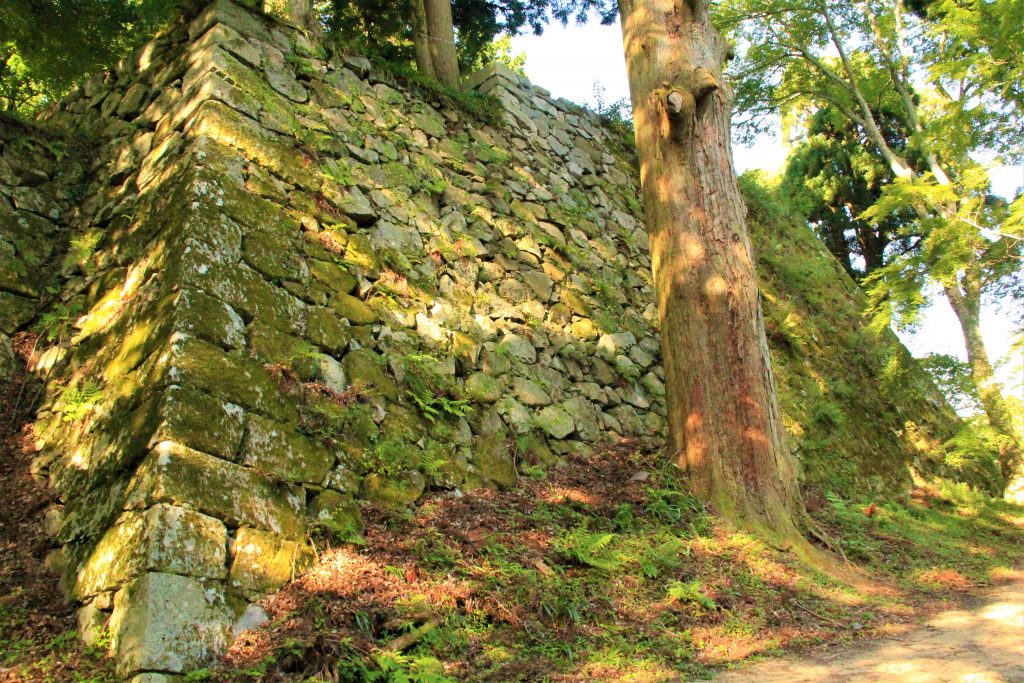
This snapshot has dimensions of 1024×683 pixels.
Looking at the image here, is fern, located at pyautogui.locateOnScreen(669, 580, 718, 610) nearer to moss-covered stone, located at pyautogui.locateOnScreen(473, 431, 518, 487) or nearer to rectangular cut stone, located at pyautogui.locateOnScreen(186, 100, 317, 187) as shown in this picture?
moss-covered stone, located at pyautogui.locateOnScreen(473, 431, 518, 487)

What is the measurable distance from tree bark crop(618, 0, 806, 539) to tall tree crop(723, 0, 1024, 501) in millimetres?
4089

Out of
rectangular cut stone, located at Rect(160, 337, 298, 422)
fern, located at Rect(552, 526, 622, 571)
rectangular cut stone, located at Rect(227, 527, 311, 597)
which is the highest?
rectangular cut stone, located at Rect(160, 337, 298, 422)

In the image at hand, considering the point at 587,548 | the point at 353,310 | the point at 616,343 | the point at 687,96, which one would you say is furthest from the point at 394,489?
the point at 687,96

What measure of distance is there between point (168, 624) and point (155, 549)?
0.34 metres

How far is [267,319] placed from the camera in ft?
14.9

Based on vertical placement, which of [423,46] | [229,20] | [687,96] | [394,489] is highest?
[423,46]

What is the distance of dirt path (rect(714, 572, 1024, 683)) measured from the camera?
322 cm

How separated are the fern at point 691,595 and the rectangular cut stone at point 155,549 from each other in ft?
8.86

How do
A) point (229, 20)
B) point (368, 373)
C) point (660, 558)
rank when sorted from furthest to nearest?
point (229, 20), point (368, 373), point (660, 558)

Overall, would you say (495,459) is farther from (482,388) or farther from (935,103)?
(935,103)

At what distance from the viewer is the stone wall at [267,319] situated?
3.51 m

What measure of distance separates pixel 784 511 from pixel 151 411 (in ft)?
15.4

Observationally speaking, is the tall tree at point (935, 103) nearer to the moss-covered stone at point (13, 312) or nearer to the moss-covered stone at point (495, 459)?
the moss-covered stone at point (495, 459)

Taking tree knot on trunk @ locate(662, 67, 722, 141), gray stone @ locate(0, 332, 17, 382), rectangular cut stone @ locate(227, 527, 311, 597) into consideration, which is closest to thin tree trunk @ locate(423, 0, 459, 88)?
tree knot on trunk @ locate(662, 67, 722, 141)
